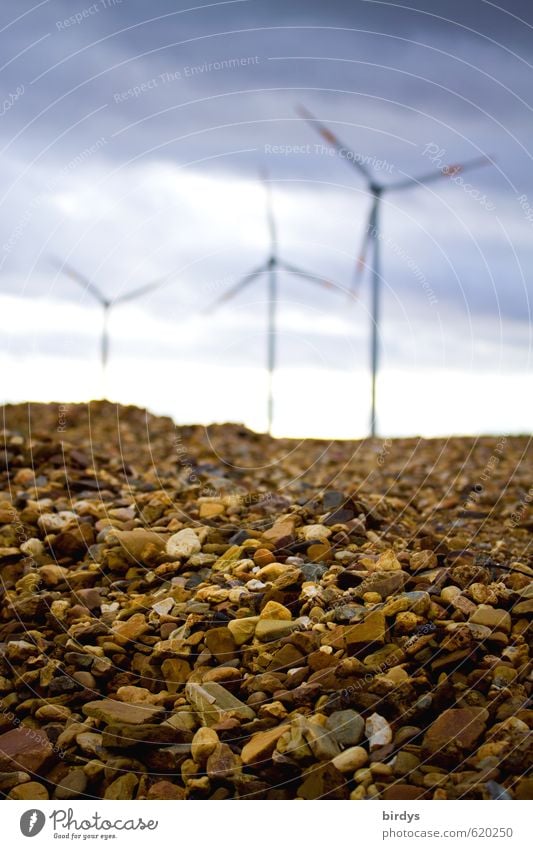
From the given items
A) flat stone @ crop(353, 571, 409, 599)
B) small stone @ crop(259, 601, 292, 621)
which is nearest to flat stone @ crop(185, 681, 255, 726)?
small stone @ crop(259, 601, 292, 621)

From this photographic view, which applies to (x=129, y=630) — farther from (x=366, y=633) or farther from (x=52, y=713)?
→ (x=366, y=633)

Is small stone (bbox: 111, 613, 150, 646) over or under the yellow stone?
under

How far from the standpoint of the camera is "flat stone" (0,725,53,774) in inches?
252

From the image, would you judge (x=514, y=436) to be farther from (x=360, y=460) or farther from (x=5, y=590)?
(x=5, y=590)

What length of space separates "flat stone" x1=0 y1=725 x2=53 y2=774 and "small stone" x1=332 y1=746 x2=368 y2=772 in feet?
8.03

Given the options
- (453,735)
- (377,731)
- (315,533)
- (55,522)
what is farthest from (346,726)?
(55,522)

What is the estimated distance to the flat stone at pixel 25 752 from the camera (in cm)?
640

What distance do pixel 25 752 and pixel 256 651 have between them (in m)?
2.13

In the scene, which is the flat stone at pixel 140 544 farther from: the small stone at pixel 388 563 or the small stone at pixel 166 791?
the small stone at pixel 166 791

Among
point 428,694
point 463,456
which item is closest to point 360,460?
point 463,456

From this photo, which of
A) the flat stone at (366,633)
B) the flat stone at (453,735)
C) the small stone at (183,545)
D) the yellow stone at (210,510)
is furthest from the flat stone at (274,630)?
the yellow stone at (210,510)

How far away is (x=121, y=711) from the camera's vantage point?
262 inches

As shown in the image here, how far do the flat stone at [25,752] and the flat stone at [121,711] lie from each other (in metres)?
0.44

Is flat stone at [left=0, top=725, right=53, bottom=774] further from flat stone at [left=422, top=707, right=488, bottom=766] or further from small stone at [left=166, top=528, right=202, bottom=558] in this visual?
flat stone at [left=422, top=707, right=488, bottom=766]
